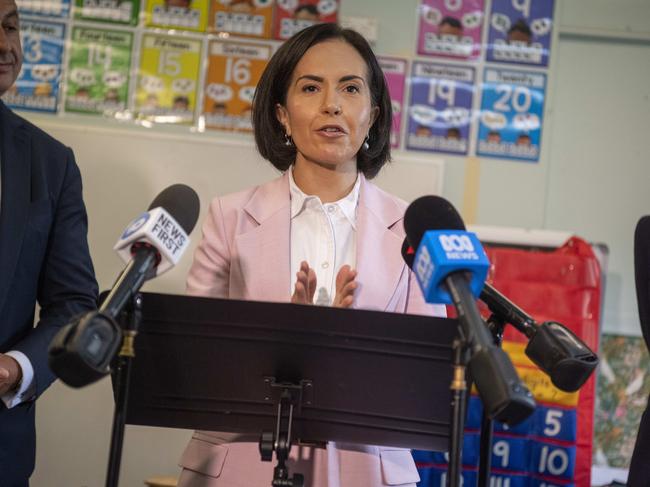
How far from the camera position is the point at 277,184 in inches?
87.0

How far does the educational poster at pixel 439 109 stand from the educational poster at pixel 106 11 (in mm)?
1332

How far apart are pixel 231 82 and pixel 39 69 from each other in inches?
34.3

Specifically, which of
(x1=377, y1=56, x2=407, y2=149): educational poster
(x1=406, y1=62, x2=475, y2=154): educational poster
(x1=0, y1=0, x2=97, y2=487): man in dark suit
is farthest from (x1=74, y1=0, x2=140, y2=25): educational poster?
(x1=0, y1=0, x2=97, y2=487): man in dark suit

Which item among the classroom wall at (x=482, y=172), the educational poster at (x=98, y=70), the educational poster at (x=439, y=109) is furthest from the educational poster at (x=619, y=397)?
the educational poster at (x=98, y=70)

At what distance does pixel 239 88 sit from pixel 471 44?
110 centimetres

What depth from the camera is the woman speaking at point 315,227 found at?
1.87 metres

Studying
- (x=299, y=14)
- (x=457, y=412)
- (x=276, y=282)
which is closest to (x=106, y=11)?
(x=299, y=14)

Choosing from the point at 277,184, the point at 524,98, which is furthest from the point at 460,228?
the point at 524,98

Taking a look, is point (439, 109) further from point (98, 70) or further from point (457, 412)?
point (457, 412)

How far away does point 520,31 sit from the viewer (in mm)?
4012

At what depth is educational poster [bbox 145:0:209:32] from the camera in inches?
156

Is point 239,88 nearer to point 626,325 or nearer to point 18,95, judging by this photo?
point 18,95

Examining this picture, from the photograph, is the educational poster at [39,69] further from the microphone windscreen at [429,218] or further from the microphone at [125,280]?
the microphone windscreen at [429,218]

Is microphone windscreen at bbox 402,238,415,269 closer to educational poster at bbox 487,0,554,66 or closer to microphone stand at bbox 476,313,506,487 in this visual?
microphone stand at bbox 476,313,506,487
